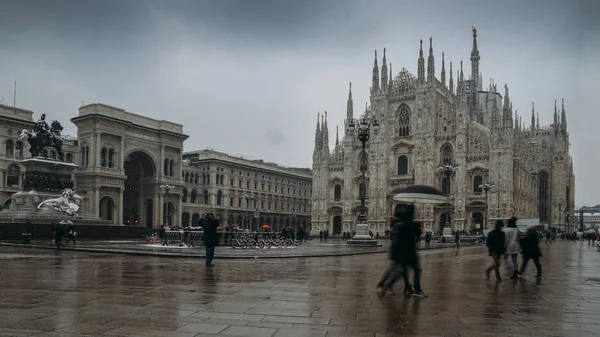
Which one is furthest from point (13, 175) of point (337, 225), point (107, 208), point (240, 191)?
point (337, 225)

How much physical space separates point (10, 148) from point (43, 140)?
23.9 m

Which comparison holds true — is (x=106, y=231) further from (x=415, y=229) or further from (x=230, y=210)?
(x=230, y=210)

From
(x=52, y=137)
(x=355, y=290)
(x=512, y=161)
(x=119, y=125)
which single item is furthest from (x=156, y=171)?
(x=355, y=290)

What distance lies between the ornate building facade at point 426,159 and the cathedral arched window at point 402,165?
13 centimetres

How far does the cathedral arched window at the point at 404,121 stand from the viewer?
6594 centimetres

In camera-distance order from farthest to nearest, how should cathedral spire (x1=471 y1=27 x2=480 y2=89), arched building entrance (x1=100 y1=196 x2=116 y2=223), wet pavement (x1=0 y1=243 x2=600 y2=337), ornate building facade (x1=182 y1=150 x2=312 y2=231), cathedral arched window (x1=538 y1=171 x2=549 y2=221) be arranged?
cathedral spire (x1=471 y1=27 x2=480 y2=89), cathedral arched window (x1=538 y1=171 x2=549 y2=221), ornate building facade (x1=182 y1=150 x2=312 y2=231), arched building entrance (x1=100 y1=196 x2=116 y2=223), wet pavement (x1=0 y1=243 x2=600 y2=337)

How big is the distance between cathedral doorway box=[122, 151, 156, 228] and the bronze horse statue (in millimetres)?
25658

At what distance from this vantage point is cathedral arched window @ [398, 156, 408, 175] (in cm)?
6544

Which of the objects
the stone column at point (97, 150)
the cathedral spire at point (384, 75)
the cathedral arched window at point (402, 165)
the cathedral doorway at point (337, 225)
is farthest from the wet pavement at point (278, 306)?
the cathedral doorway at point (337, 225)

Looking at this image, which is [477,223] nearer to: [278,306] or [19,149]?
[19,149]

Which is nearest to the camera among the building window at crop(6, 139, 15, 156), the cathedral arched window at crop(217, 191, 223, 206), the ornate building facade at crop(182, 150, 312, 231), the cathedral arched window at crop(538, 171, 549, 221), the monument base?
the monument base

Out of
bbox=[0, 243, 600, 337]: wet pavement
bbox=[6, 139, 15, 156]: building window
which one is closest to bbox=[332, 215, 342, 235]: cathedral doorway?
bbox=[6, 139, 15, 156]: building window

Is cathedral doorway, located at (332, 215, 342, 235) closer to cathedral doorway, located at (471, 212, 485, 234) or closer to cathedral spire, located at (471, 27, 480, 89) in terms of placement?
cathedral doorway, located at (471, 212, 485, 234)

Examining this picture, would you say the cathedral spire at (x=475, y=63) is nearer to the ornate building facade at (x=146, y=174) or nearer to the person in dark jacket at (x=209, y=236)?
the ornate building facade at (x=146, y=174)
